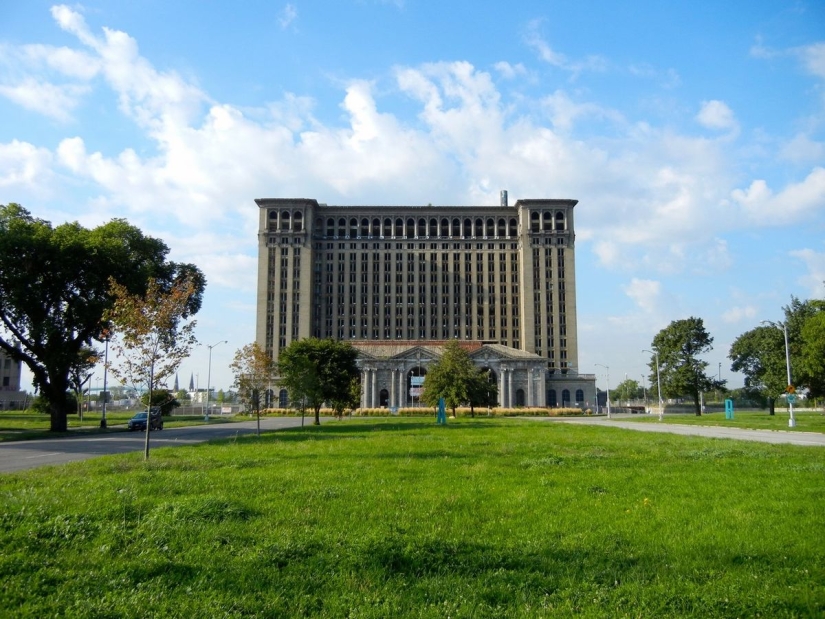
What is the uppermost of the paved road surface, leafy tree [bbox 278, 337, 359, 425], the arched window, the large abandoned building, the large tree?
the arched window

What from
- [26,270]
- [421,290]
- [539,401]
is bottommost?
[539,401]

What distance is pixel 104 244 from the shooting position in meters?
43.6

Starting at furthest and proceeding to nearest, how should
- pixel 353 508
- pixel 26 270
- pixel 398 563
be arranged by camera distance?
pixel 26 270
pixel 353 508
pixel 398 563

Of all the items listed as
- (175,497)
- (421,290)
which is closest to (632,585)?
(175,497)

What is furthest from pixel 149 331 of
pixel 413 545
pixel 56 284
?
pixel 56 284

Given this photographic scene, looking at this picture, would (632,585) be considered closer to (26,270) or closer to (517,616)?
(517,616)

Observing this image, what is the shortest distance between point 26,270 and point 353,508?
39.8 m

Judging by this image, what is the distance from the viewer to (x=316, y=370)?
161 feet

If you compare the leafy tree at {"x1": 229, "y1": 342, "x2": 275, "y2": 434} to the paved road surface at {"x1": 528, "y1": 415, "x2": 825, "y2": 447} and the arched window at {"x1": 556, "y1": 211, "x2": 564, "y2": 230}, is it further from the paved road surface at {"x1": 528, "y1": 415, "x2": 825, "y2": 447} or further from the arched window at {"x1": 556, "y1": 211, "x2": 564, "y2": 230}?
the arched window at {"x1": 556, "y1": 211, "x2": 564, "y2": 230}

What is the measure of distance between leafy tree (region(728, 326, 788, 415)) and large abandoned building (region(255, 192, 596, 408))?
34.7 m

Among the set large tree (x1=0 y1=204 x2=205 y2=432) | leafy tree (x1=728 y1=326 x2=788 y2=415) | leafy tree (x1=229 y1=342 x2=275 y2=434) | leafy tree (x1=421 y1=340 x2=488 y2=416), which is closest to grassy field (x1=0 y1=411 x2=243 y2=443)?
large tree (x1=0 y1=204 x2=205 y2=432)

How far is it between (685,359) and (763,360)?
1019 centimetres

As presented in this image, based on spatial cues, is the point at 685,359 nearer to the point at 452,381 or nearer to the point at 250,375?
the point at 452,381

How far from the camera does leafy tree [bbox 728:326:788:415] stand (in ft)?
204
